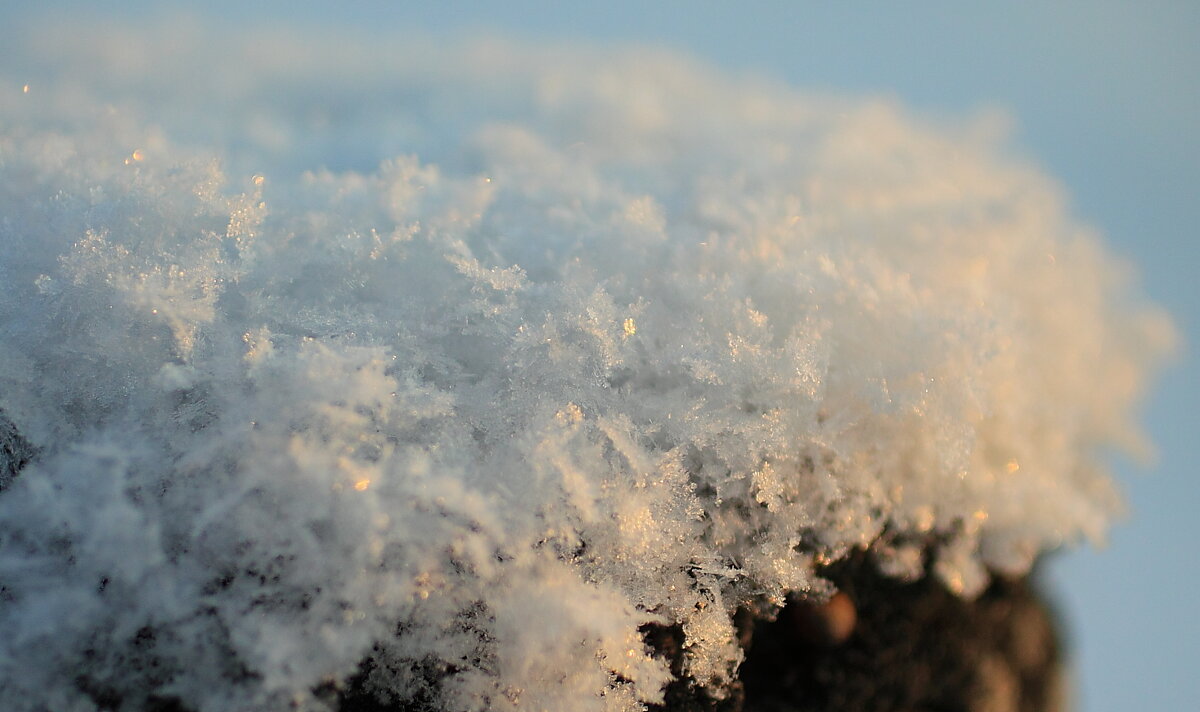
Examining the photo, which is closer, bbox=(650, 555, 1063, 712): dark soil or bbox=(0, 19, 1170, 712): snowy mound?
bbox=(0, 19, 1170, 712): snowy mound

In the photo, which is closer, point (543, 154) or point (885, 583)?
point (885, 583)

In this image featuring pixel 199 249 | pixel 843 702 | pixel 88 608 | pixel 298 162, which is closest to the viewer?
pixel 88 608

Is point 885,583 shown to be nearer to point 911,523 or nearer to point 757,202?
point 911,523

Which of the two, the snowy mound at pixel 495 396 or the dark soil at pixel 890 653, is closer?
the snowy mound at pixel 495 396

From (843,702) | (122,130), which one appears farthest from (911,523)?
(122,130)

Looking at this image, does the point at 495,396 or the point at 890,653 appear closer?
the point at 495,396

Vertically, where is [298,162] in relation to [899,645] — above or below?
above

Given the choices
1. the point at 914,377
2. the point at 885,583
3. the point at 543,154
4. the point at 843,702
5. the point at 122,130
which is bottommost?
the point at 843,702

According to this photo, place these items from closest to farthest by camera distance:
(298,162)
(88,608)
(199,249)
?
(88,608)
(199,249)
(298,162)
